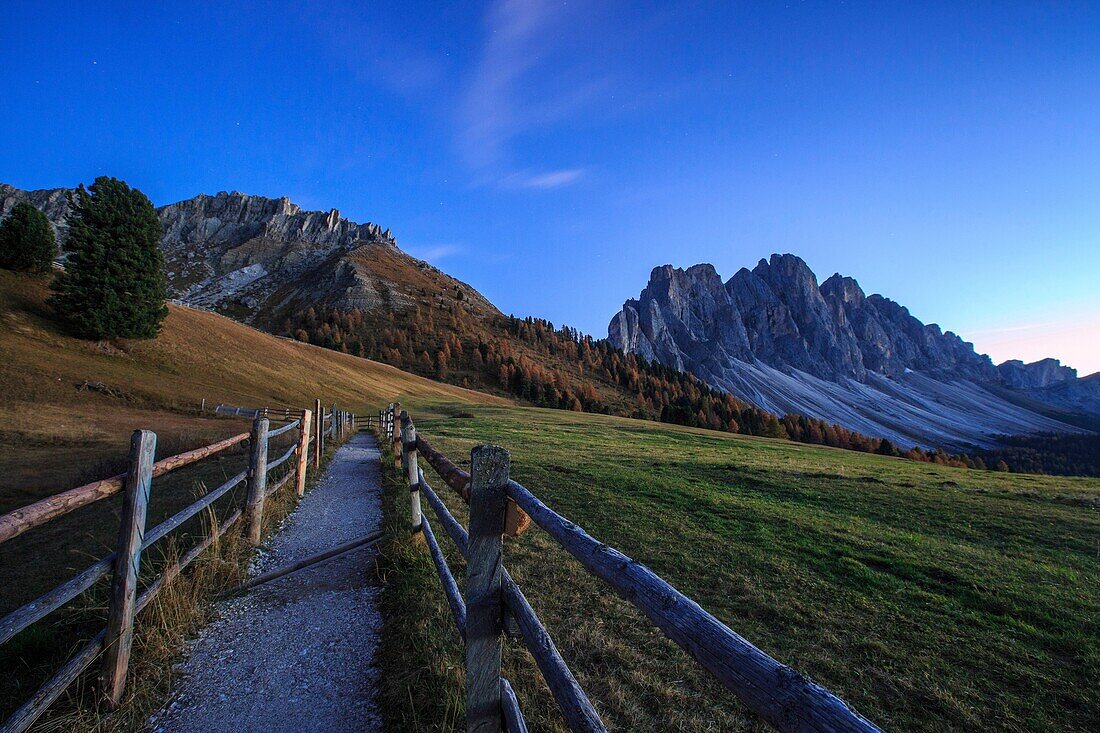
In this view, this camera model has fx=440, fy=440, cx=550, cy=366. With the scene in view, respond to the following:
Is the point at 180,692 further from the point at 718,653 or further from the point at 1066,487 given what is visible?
the point at 1066,487

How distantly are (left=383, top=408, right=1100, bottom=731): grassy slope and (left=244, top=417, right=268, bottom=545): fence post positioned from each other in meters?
2.08

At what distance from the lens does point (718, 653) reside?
56.2 inches

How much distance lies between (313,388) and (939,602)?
55544mm

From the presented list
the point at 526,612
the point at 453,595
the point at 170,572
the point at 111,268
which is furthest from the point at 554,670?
the point at 111,268

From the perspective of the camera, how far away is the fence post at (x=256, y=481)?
692 cm

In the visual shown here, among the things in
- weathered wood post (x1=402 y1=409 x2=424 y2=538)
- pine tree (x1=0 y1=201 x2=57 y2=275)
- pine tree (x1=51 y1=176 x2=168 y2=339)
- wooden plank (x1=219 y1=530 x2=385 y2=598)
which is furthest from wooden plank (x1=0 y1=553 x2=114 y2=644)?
pine tree (x1=0 y1=201 x2=57 y2=275)

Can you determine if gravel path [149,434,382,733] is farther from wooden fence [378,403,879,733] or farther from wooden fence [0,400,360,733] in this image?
wooden fence [378,403,879,733]

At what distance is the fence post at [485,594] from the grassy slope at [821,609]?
2.66ft

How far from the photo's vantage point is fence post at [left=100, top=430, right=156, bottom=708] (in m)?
3.65

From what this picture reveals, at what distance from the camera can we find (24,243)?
39.1 m

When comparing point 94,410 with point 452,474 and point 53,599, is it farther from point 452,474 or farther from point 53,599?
point 452,474

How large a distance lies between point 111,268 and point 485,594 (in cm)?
5210

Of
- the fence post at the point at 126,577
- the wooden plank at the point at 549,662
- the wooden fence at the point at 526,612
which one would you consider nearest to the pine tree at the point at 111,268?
the fence post at the point at 126,577

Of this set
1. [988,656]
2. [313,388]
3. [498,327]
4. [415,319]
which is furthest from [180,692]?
[498,327]
